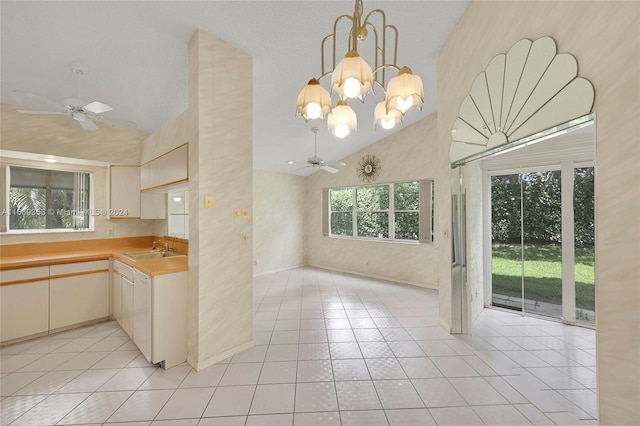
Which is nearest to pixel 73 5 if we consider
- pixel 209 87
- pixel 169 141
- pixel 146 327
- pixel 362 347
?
pixel 209 87

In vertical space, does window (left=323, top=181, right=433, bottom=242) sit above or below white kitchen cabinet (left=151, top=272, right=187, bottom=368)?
above

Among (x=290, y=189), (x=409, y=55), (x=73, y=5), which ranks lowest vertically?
(x=290, y=189)

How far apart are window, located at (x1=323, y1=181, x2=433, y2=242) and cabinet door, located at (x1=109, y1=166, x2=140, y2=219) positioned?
4.14m

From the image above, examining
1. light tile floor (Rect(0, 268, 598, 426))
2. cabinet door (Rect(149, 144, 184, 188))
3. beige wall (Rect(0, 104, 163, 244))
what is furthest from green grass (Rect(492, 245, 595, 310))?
beige wall (Rect(0, 104, 163, 244))

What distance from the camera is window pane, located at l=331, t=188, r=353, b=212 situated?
631cm

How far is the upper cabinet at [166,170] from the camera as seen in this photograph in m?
2.50

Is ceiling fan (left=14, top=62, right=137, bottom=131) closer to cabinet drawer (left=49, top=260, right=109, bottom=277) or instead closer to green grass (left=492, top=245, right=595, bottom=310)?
cabinet drawer (left=49, top=260, right=109, bottom=277)

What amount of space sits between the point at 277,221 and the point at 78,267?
12.3 feet

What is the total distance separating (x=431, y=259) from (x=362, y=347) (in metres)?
2.87

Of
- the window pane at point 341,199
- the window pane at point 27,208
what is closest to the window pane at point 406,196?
the window pane at point 341,199

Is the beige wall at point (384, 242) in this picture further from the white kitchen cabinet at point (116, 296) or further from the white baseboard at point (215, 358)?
the white kitchen cabinet at point (116, 296)

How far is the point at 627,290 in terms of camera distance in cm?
123

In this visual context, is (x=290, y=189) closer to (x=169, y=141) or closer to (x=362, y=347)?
(x=169, y=141)

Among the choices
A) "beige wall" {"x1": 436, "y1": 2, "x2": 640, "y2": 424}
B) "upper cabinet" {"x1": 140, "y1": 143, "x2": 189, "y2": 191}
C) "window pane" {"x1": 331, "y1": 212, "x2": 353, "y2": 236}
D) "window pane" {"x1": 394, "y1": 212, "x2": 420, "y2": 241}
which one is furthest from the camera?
"window pane" {"x1": 331, "y1": 212, "x2": 353, "y2": 236}
